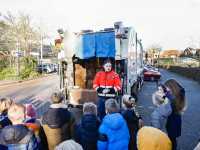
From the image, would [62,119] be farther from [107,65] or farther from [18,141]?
[107,65]

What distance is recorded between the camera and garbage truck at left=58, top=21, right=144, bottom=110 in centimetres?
501

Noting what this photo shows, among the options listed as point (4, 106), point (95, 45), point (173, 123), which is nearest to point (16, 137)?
point (4, 106)

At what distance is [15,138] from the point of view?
191cm

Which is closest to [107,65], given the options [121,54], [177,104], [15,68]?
[121,54]

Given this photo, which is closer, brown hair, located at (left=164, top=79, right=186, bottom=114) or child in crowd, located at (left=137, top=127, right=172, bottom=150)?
child in crowd, located at (left=137, top=127, right=172, bottom=150)

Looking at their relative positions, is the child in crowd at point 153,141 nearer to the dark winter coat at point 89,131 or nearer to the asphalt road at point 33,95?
the dark winter coat at point 89,131

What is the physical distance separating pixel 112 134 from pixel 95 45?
371cm

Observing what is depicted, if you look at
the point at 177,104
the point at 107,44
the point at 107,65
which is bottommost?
the point at 177,104

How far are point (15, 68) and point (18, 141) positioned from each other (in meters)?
16.1

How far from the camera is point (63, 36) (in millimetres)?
5359

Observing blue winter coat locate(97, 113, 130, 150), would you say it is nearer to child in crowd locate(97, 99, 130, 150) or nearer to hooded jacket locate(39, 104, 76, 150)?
child in crowd locate(97, 99, 130, 150)

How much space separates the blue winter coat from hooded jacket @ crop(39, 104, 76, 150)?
63cm

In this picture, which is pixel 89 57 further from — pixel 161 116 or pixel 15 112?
pixel 15 112

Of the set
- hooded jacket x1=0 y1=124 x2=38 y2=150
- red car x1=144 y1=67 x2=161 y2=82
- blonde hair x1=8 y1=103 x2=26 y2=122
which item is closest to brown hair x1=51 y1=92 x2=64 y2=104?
blonde hair x1=8 y1=103 x2=26 y2=122
